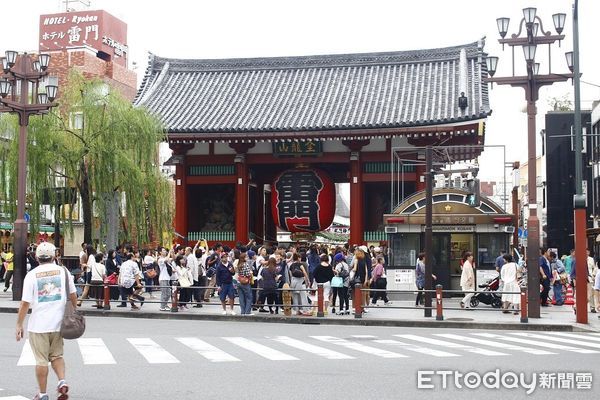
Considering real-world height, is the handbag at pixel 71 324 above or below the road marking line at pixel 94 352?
above

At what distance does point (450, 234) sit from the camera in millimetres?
25109

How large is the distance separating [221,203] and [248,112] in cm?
420

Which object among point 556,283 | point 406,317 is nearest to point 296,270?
point 406,317

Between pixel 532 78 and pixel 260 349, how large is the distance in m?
10.1

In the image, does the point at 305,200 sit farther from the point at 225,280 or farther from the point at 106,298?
the point at 106,298

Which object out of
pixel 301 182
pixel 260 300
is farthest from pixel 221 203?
pixel 260 300

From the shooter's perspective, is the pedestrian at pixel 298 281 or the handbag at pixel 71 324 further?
the pedestrian at pixel 298 281

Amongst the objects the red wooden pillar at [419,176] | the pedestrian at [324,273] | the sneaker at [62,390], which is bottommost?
the sneaker at [62,390]

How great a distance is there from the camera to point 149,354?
501 inches

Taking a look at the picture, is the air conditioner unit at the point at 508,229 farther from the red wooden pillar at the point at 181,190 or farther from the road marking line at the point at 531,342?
the red wooden pillar at the point at 181,190

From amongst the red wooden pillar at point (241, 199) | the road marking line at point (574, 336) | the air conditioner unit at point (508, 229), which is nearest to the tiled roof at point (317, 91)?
the red wooden pillar at point (241, 199)

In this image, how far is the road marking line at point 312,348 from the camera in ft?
41.2

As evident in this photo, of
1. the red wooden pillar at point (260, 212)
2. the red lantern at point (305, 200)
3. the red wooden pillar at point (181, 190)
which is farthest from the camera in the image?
the red wooden pillar at point (260, 212)

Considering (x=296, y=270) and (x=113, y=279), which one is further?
(x=113, y=279)
